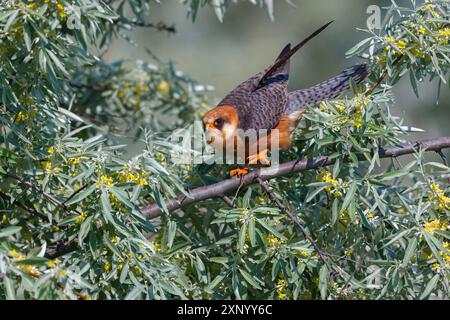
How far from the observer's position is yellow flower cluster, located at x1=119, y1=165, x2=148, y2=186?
2.83m

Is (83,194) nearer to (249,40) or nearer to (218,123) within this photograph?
(218,123)

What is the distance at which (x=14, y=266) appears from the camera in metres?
2.27

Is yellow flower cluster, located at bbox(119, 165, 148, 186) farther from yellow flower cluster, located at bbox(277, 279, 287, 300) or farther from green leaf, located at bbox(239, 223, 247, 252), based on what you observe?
yellow flower cluster, located at bbox(277, 279, 287, 300)

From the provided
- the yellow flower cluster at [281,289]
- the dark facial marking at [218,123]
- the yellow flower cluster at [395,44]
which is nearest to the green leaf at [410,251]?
the yellow flower cluster at [281,289]

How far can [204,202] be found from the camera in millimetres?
3482

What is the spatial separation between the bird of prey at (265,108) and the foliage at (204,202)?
50 centimetres

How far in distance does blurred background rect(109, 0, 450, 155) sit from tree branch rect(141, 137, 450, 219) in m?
8.92

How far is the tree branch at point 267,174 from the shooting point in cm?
314

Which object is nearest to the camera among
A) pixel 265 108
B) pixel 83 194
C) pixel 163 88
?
pixel 83 194

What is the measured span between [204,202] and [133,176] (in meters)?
0.71

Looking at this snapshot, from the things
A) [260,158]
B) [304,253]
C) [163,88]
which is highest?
[163,88]

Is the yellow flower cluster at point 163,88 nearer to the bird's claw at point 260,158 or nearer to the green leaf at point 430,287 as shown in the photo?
the bird's claw at point 260,158

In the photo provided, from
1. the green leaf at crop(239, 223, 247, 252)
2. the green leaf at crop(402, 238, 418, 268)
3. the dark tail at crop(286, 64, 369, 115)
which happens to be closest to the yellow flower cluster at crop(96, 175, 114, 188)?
the green leaf at crop(239, 223, 247, 252)

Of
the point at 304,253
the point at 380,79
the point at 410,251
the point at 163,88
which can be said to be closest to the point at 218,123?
the point at 163,88
